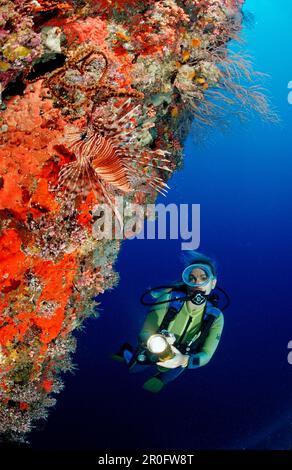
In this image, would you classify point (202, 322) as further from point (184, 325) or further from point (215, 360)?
point (215, 360)

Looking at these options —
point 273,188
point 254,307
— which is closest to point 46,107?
point 254,307

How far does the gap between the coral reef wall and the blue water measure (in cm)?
150

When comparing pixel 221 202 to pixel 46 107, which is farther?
pixel 221 202

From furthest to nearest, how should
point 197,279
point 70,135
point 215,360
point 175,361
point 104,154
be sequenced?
1. point 215,360
2. point 197,279
3. point 175,361
4. point 70,135
5. point 104,154

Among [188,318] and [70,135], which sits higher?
[70,135]

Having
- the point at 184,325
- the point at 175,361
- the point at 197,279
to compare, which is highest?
the point at 197,279

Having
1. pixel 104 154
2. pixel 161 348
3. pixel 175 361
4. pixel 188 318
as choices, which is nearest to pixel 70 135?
pixel 104 154

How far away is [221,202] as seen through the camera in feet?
222

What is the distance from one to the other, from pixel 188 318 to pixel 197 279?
0.63 meters

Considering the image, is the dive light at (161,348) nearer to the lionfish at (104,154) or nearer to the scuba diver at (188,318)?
the scuba diver at (188,318)

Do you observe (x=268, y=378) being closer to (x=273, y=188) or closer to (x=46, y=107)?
(x=46, y=107)

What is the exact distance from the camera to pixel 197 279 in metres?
4.45

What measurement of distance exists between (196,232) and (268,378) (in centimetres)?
1435
